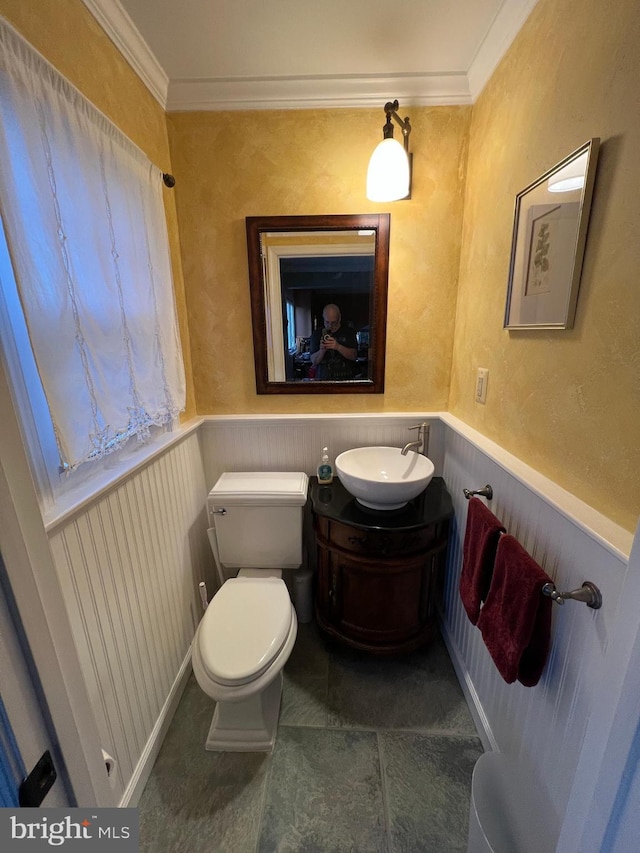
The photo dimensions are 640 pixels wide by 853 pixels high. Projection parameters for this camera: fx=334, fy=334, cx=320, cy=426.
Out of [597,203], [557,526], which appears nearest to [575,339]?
[597,203]

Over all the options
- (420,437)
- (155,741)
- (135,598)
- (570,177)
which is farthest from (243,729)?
(570,177)

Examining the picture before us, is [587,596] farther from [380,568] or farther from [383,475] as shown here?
[383,475]

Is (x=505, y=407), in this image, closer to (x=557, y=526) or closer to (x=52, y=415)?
(x=557, y=526)

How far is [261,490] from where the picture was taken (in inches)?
58.9

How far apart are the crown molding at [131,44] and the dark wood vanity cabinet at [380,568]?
173 cm

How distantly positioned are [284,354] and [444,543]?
111 cm

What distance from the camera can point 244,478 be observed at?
5.31 ft

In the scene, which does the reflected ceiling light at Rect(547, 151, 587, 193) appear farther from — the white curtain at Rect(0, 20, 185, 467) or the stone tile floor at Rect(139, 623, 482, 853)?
the stone tile floor at Rect(139, 623, 482, 853)

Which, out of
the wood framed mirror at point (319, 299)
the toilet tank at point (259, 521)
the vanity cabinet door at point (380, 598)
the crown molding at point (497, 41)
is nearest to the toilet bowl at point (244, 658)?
the toilet tank at point (259, 521)

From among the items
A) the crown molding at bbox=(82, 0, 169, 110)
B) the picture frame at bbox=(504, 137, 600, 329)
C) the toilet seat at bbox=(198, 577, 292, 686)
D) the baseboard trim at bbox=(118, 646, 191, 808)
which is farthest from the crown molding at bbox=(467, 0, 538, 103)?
the baseboard trim at bbox=(118, 646, 191, 808)

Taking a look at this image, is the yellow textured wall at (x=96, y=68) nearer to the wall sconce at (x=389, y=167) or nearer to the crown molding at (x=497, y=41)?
the wall sconce at (x=389, y=167)

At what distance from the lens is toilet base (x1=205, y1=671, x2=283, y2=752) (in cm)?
121

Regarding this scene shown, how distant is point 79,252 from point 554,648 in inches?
63.0

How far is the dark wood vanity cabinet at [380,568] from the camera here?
132 centimetres
